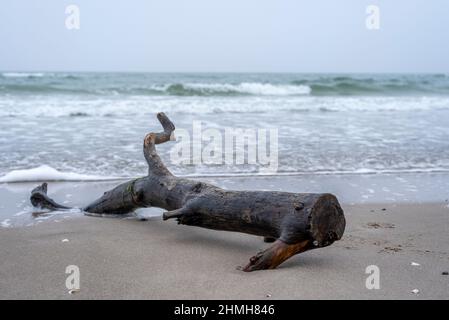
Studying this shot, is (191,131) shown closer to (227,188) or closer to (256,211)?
(227,188)

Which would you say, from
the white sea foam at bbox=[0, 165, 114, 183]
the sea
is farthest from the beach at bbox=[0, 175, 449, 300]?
the sea

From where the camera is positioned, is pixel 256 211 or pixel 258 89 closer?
pixel 256 211

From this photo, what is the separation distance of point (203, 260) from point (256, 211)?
0.51 metres

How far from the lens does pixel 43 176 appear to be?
22.2 feet

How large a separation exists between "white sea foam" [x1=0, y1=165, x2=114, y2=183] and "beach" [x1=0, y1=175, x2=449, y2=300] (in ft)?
5.48

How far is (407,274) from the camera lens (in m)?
3.36

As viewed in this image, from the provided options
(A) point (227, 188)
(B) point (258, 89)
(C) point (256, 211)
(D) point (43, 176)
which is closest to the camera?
(C) point (256, 211)

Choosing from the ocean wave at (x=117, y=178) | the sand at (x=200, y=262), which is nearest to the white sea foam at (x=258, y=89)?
the ocean wave at (x=117, y=178)

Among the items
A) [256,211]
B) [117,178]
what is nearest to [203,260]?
[256,211]

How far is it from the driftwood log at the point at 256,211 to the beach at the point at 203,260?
18 centimetres

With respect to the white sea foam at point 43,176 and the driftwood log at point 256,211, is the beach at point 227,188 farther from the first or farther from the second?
the driftwood log at point 256,211

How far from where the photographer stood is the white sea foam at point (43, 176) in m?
6.67
